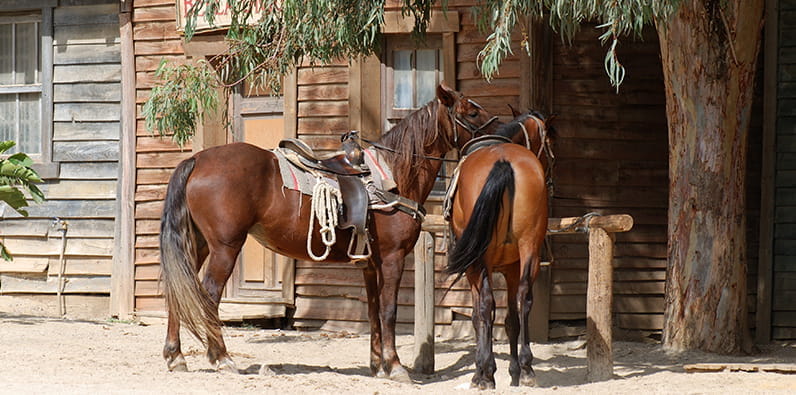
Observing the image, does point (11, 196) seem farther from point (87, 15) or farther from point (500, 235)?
point (500, 235)

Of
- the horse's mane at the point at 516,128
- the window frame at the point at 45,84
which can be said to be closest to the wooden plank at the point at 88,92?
the window frame at the point at 45,84

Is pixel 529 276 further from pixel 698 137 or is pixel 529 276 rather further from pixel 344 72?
pixel 344 72

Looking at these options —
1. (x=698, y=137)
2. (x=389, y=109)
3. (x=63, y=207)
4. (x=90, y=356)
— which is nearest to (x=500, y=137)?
(x=698, y=137)

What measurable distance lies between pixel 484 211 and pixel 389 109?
146 inches

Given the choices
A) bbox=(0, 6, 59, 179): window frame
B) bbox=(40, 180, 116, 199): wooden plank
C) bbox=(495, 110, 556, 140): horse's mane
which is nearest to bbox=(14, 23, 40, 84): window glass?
bbox=(0, 6, 59, 179): window frame

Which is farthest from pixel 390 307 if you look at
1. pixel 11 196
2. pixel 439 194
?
pixel 11 196

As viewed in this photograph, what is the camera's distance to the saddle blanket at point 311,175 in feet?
22.6

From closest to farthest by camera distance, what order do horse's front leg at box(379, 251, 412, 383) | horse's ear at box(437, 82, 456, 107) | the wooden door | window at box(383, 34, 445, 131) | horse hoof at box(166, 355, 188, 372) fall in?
1. horse hoof at box(166, 355, 188, 372)
2. horse's front leg at box(379, 251, 412, 383)
3. horse's ear at box(437, 82, 456, 107)
4. window at box(383, 34, 445, 131)
5. the wooden door

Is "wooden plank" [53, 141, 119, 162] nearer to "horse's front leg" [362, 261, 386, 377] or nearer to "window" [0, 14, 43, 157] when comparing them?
"window" [0, 14, 43, 157]

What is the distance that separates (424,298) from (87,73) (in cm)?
528

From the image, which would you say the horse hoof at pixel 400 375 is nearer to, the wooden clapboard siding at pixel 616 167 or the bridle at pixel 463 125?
the bridle at pixel 463 125

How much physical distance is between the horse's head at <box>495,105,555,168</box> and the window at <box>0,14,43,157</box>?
20.7 ft

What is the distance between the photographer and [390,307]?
7.01 m

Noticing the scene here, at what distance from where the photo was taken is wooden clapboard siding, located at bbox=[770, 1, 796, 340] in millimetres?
9570
